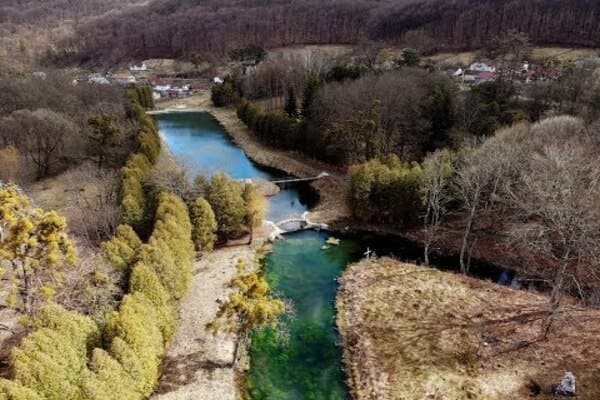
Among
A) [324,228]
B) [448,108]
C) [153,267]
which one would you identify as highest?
[448,108]

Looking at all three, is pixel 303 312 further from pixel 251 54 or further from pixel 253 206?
pixel 251 54

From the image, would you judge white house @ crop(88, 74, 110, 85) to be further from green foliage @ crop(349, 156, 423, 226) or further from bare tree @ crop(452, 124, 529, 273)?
bare tree @ crop(452, 124, 529, 273)

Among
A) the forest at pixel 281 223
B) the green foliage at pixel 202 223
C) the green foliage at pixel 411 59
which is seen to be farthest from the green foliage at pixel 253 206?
the green foliage at pixel 411 59

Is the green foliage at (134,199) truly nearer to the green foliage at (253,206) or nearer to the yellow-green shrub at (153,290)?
the green foliage at (253,206)

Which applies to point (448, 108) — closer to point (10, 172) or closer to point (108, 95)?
point (10, 172)

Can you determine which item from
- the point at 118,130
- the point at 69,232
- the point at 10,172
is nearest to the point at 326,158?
the point at 118,130

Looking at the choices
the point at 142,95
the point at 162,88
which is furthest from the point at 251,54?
the point at 142,95

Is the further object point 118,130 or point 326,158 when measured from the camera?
point 326,158

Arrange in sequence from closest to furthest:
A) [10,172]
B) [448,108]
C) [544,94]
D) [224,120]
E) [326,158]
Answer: [10,172] → [448,108] → [544,94] → [326,158] → [224,120]
